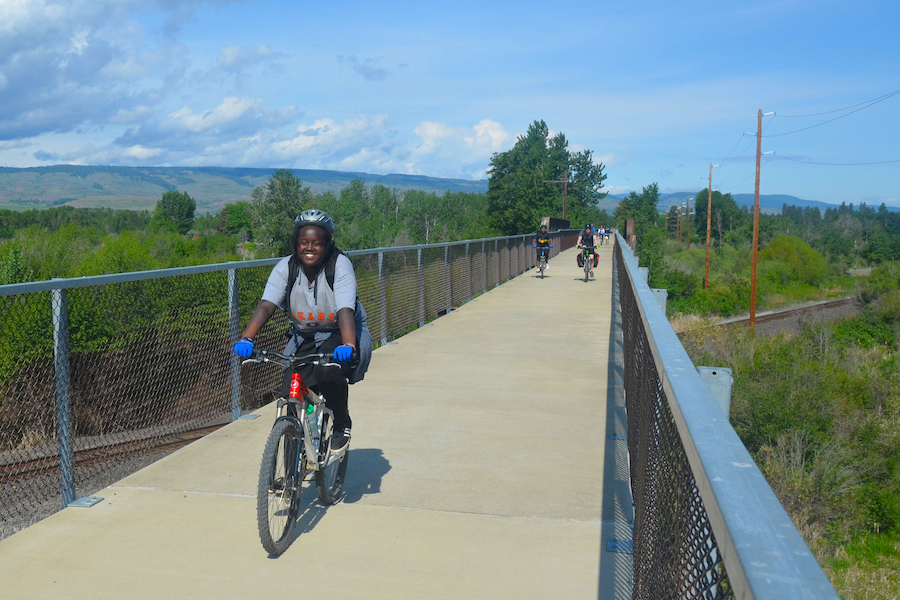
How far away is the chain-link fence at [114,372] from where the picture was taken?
5535 millimetres

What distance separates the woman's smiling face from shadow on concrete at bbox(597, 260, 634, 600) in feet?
7.38

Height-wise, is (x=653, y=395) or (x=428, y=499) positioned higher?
(x=653, y=395)

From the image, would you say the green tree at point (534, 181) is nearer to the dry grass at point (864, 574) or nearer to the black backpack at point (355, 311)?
the dry grass at point (864, 574)

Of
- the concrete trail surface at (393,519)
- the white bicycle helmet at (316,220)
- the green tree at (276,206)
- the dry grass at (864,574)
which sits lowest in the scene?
the dry grass at (864,574)

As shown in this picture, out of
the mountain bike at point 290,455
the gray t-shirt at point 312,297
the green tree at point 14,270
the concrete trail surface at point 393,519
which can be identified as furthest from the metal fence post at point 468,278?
the gray t-shirt at point 312,297

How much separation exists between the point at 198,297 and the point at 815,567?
737 centimetres

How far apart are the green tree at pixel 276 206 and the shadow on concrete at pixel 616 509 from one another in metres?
115

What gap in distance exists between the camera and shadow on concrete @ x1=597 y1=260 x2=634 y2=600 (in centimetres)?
400

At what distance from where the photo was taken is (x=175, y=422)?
25.0 feet

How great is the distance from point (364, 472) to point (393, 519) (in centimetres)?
95

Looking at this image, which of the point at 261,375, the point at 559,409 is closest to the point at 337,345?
the point at 559,409

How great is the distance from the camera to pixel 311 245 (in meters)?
4.52

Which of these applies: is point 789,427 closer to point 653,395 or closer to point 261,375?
point 261,375

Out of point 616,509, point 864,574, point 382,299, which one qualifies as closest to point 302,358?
point 616,509
